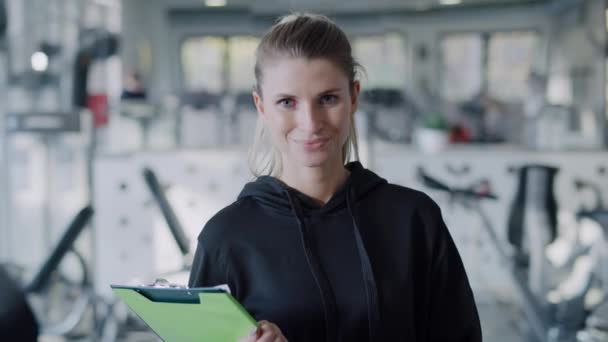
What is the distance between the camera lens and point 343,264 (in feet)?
3.58

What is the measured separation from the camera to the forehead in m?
1.05

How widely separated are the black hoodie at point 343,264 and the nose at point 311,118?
0.44 feet

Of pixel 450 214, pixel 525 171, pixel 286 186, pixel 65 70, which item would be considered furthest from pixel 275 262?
pixel 450 214

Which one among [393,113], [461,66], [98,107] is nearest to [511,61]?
[461,66]

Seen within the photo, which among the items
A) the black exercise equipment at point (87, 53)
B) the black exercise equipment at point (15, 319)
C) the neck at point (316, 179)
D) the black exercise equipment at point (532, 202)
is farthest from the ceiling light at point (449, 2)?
the neck at point (316, 179)

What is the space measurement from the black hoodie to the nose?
0.14 m

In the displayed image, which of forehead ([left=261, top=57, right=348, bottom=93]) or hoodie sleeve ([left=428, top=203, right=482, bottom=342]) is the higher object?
forehead ([left=261, top=57, right=348, bottom=93])

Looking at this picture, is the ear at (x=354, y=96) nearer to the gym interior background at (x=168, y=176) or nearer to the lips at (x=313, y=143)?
the lips at (x=313, y=143)

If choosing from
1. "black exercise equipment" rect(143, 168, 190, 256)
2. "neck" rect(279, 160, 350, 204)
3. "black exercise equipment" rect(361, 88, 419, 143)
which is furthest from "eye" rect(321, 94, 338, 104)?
"black exercise equipment" rect(361, 88, 419, 143)

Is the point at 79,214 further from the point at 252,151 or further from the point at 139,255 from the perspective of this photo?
the point at 252,151

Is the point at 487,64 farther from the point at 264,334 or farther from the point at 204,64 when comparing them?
the point at 264,334

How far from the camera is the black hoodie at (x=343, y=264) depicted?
3.50ft

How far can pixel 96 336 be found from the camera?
3914 mm

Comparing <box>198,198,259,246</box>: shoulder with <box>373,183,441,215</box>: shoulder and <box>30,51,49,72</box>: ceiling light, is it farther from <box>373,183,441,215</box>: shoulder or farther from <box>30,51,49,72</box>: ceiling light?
<box>30,51,49,72</box>: ceiling light
